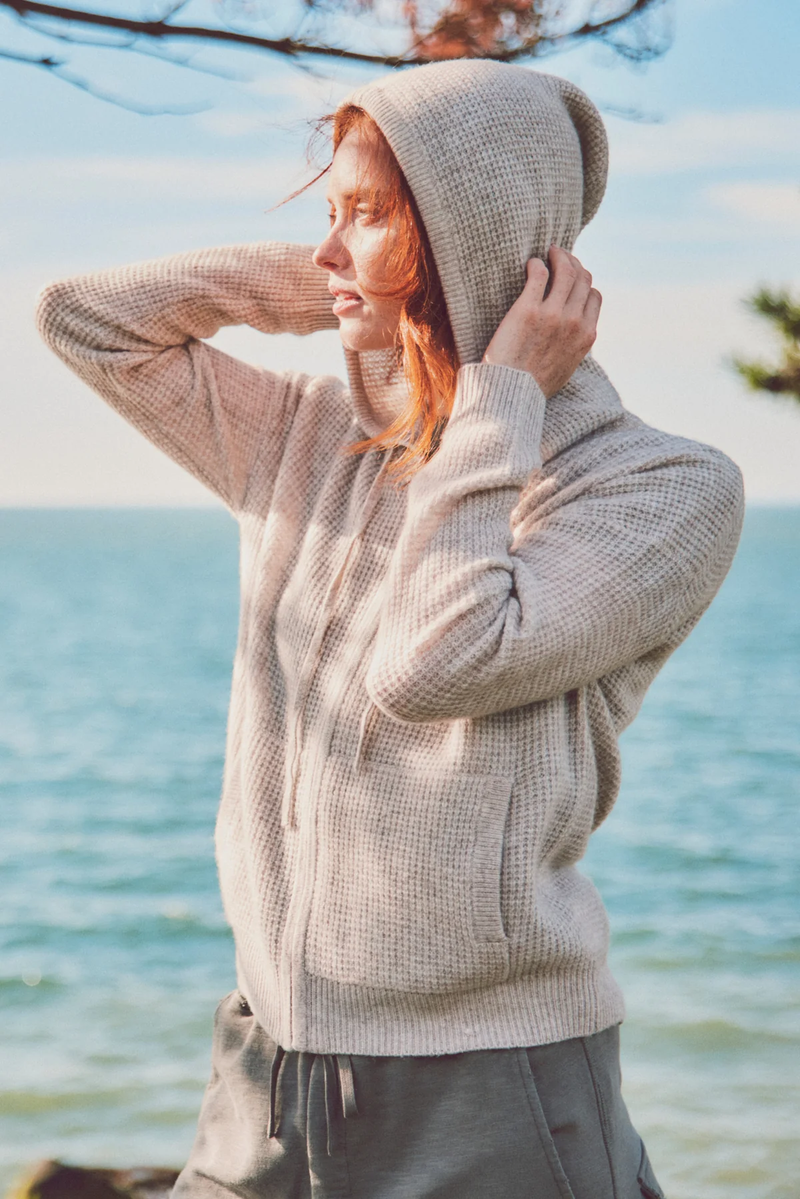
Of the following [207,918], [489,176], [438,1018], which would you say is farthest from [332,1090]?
[207,918]

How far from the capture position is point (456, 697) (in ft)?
3.84

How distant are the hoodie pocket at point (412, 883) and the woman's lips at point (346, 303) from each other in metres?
0.48

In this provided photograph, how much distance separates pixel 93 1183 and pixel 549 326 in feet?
6.47

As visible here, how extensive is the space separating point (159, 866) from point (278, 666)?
952cm

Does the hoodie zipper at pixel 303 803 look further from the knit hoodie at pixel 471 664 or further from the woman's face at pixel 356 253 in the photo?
the woman's face at pixel 356 253

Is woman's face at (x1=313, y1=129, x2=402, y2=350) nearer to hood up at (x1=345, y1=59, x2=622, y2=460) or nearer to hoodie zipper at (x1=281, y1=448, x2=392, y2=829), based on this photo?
hood up at (x1=345, y1=59, x2=622, y2=460)

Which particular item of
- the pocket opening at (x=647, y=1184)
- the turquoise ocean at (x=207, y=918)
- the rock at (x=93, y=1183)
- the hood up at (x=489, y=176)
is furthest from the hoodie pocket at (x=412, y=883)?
the turquoise ocean at (x=207, y=918)

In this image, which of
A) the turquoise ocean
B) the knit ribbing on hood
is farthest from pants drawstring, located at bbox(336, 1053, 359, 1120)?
the turquoise ocean

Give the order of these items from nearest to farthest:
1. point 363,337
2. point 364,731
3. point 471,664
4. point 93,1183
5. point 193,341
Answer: point 471,664, point 364,731, point 363,337, point 193,341, point 93,1183

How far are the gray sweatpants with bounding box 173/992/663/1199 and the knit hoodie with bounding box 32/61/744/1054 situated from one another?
0.09ft

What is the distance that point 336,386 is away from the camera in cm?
151

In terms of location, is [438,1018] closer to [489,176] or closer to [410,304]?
[410,304]

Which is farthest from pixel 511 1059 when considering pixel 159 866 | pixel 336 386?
pixel 159 866

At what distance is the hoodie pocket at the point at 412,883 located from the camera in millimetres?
1213
